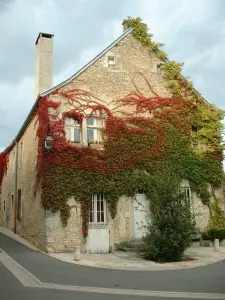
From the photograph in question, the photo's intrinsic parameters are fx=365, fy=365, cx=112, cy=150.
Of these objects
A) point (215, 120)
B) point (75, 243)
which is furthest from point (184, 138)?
point (75, 243)

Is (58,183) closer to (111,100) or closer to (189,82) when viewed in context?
(111,100)

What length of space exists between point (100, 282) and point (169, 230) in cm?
449

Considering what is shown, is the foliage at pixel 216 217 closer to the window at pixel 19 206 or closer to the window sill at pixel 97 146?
the window sill at pixel 97 146

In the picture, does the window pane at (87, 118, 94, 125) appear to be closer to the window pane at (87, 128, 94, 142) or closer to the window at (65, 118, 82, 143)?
the window pane at (87, 128, 94, 142)

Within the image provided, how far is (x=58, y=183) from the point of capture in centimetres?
1561

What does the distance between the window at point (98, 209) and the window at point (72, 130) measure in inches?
108

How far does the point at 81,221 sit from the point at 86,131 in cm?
411

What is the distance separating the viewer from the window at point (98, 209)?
1620 centimetres

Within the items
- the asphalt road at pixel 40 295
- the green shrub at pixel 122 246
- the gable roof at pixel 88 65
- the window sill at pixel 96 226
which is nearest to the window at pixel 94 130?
the gable roof at pixel 88 65

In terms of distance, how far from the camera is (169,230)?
13.0 m

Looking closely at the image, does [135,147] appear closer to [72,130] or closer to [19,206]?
[72,130]

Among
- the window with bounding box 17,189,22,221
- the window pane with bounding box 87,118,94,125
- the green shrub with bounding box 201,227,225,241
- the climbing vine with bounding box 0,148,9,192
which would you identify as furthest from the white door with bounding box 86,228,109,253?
the climbing vine with bounding box 0,148,9,192

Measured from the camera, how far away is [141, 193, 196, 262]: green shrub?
12961mm

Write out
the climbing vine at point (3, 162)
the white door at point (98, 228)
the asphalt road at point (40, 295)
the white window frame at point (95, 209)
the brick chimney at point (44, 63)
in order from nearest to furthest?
the asphalt road at point (40, 295), the white door at point (98, 228), the white window frame at point (95, 209), the brick chimney at point (44, 63), the climbing vine at point (3, 162)
